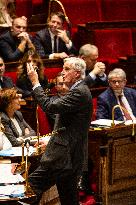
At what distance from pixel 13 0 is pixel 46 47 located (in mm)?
515

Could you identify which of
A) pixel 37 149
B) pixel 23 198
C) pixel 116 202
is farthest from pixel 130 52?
pixel 23 198

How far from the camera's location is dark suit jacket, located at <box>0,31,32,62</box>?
17.1 ft

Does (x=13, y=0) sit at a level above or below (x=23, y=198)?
above

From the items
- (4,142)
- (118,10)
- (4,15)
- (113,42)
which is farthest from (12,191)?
(118,10)

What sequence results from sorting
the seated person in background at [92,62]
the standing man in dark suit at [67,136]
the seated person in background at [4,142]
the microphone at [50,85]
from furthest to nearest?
the seated person in background at [92,62], the microphone at [50,85], the seated person in background at [4,142], the standing man in dark suit at [67,136]

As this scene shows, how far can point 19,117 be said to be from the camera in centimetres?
429

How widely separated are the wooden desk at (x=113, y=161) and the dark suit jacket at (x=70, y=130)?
86 centimetres

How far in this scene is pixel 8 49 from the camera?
527 cm

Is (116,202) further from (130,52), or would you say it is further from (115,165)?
(130,52)

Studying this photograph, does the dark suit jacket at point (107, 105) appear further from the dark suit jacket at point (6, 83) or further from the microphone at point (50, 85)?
the dark suit jacket at point (6, 83)

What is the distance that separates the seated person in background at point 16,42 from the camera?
A: 5238mm

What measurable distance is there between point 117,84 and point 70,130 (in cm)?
147

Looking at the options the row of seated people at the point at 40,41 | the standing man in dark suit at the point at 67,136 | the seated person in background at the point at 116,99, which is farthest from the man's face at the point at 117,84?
the standing man in dark suit at the point at 67,136

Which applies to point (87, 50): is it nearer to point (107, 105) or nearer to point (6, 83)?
point (107, 105)
